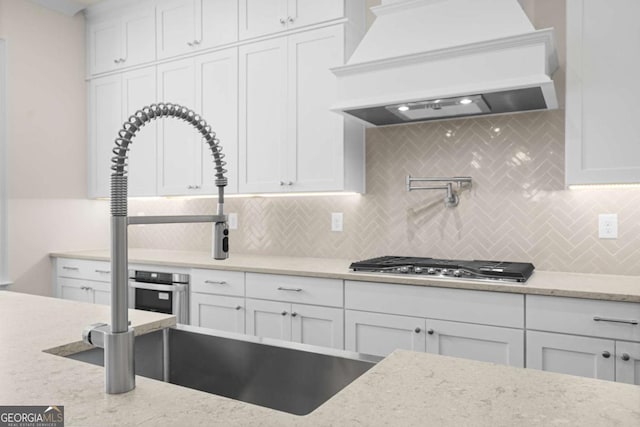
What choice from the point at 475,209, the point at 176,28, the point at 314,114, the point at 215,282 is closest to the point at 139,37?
the point at 176,28

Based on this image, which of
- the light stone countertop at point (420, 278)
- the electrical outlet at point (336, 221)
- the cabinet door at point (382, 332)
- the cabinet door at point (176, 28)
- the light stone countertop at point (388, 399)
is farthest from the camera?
the cabinet door at point (176, 28)

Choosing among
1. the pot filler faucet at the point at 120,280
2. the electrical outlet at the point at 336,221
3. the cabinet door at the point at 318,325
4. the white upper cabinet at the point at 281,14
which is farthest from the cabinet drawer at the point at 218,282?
the pot filler faucet at the point at 120,280

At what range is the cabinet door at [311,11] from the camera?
3016mm

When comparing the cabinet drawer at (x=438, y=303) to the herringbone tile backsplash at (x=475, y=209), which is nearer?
the cabinet drawer at (x=438, y=303)

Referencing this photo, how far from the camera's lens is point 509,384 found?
3.02 ft

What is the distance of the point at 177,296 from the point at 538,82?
2482 mm

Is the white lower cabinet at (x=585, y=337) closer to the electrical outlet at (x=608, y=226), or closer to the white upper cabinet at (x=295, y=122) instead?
the electrical outlet at (x=608, y=226)

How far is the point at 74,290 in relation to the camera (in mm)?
3934

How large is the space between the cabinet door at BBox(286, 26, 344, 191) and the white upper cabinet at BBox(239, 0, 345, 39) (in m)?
0.09

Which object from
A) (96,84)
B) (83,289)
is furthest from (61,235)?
(96,84)

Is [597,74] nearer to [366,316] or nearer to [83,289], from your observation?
[366,316]

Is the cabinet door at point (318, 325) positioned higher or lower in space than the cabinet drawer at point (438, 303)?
lower

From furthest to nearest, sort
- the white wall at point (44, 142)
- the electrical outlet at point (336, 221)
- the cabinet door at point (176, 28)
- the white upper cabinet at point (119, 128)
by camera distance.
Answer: the white upper cabinet at point (119, 128) → the white wall at point (44, 142) → the cabinet door at point (176, 28) → the electrical outlet at point (336, 221)

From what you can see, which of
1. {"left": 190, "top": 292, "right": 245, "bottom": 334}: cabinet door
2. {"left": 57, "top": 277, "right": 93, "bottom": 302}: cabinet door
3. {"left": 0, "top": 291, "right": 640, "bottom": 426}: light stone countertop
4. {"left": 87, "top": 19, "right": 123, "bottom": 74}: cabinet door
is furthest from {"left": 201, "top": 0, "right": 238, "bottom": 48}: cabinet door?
{"left": 0, "top": 291, "right": 640, "bottom": 426}: light stone countertop
